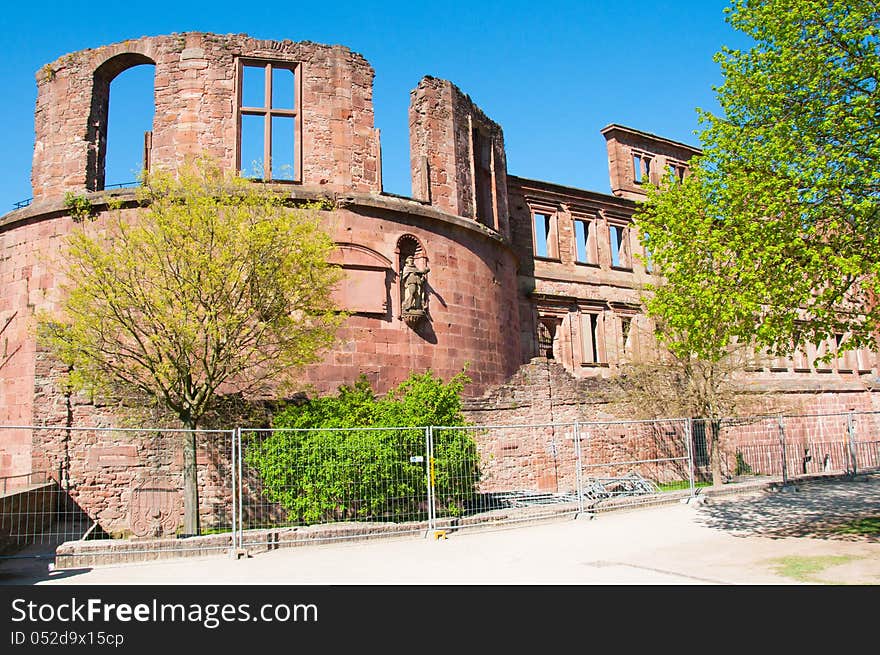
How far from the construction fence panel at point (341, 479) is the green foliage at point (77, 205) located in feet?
25.3

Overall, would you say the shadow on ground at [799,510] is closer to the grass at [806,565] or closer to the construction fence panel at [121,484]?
→ the grass at [806,565]

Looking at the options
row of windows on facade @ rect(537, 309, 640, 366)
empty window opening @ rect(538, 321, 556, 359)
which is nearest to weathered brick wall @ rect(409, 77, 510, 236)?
empty window opening @ rect(538, 321, 556, 359)

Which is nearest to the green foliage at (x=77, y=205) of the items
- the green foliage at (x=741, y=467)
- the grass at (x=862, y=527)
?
the grass at (x=862, y=527)

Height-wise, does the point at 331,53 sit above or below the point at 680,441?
above

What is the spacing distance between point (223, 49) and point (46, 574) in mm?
13242

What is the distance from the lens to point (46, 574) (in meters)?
10.0

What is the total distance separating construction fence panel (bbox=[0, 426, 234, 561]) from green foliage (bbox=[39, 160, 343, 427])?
1.20m

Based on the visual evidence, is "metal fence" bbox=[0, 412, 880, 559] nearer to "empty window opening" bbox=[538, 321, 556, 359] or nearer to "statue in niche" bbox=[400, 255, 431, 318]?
"statue in niche" bbox=[400, 255, 431, 318]

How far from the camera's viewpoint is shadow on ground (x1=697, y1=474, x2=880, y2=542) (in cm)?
1195

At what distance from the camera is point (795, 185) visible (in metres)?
11.1

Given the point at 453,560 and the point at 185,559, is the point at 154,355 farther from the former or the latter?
the point at 453,560

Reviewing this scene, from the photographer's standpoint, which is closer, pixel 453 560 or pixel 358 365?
pixel 453 560

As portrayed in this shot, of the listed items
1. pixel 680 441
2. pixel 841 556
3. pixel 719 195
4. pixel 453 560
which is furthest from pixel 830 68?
pixel 680 441

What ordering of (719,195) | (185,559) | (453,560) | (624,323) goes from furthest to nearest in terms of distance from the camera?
1. (624,323)
2. (719,195)
3. (185,559)
4. (453,560)
